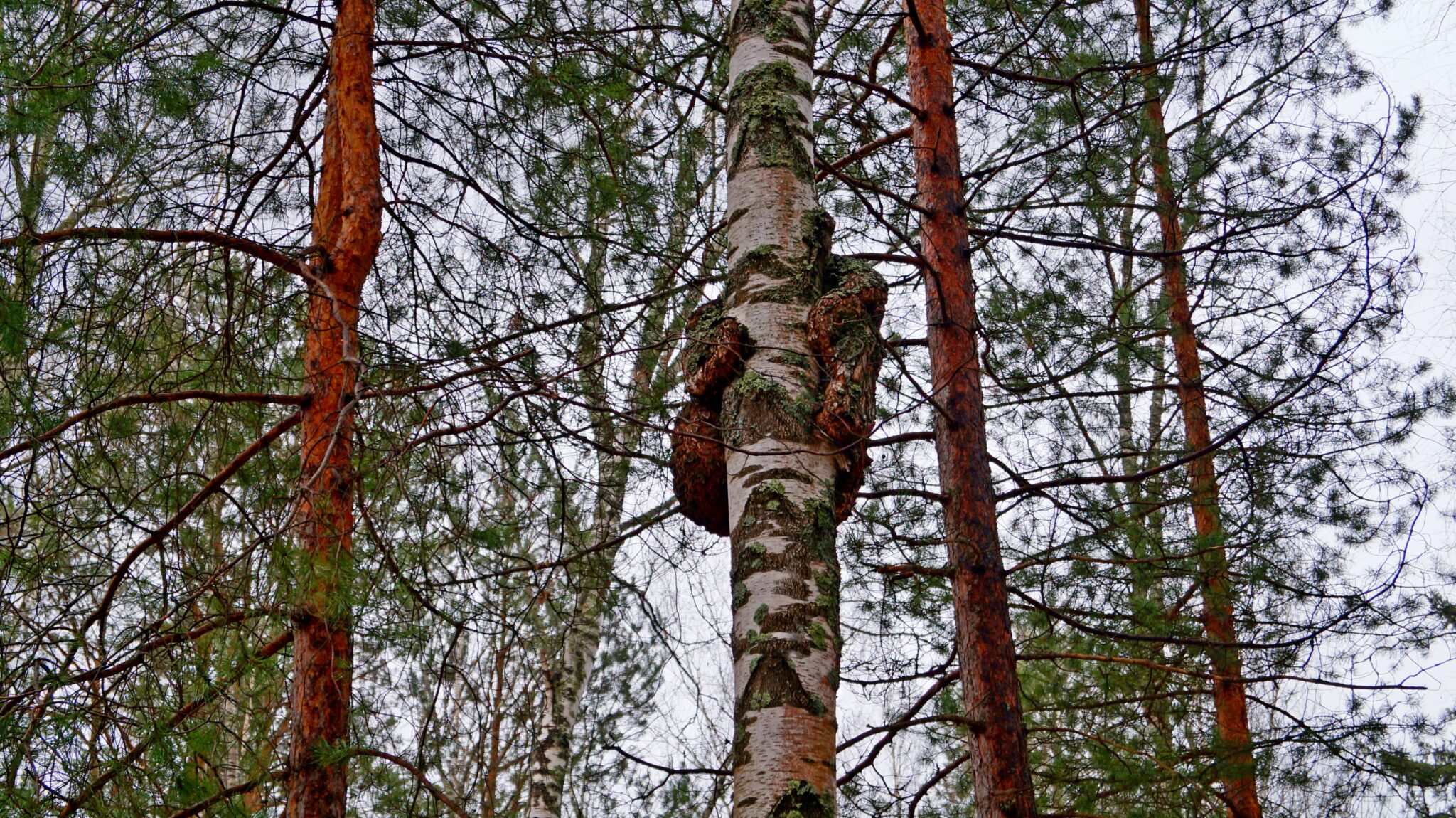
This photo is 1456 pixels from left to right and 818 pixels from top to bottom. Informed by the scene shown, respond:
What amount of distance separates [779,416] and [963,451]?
1927mm

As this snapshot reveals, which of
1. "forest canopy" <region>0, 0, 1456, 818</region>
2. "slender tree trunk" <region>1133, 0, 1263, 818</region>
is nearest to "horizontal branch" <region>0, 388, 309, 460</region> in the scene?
"forest canopy" <region>0, 0, 1456, 818</region>

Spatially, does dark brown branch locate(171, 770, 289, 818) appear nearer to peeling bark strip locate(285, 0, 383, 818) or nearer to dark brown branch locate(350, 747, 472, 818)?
peeling bark strip locate(285, 0, 383, 818)

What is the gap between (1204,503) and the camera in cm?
532

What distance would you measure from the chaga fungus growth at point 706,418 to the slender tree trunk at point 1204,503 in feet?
8.06

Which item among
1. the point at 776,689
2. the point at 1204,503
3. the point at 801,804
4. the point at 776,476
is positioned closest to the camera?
the point at 801,804

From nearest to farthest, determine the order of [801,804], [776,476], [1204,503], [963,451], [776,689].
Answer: [801,804] < [776,689] < [776,476] < [963,451] < [1204,503]

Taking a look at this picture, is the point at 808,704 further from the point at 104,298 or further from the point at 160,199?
the point at 160,199

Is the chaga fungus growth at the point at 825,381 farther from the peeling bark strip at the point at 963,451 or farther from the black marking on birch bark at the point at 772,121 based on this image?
the peeling bark strip at the point at 963,451

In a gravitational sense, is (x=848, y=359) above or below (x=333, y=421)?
below

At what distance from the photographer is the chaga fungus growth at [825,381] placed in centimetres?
287

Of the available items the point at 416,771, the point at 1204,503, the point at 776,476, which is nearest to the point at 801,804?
the point at 776,476

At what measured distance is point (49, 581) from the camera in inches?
126

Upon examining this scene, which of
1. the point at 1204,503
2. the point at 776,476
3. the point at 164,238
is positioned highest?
the point at 1204,503

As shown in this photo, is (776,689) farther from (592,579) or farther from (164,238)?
(592,579)
